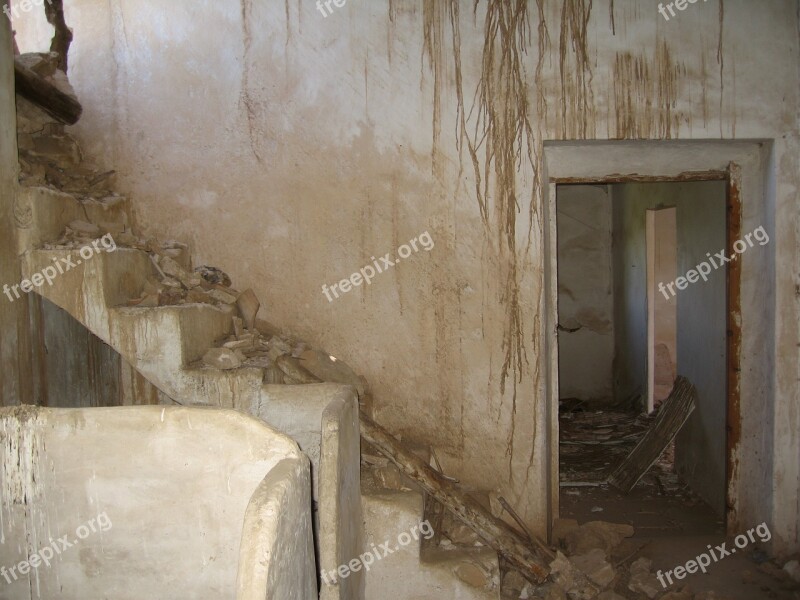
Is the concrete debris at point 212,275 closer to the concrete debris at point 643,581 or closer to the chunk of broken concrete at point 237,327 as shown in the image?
the chunk of broken concrete at point 237,327

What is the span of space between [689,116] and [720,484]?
7.29 ft

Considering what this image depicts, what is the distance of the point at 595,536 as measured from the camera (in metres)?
3.43

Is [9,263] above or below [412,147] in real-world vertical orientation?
below

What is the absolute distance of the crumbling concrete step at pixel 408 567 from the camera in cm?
281

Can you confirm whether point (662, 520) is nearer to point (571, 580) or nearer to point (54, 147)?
point (571, 580)

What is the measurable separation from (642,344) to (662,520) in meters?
2.88

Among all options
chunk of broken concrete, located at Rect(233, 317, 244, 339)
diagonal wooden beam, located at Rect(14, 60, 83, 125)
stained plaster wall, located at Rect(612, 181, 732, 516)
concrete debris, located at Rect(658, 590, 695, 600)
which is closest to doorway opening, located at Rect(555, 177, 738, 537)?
stained plaster wall, located at Rect(612, 181, 732, 516)

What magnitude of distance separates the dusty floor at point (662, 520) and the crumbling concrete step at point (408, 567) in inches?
32.1

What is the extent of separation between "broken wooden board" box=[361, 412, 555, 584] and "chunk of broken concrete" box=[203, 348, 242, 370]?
737 millimetres

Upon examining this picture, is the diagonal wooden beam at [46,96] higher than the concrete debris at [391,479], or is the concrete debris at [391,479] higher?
the diagonal wooden beam at [46,96]

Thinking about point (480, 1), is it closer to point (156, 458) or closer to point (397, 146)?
point (397, 146)

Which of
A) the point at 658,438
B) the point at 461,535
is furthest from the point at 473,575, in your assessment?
the point at 658,438

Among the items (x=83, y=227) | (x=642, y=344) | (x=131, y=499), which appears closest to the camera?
(x=131, y=499)

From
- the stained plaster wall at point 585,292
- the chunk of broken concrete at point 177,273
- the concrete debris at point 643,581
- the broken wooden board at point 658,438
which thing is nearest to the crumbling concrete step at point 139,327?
the chunk of broken concrete at point 177,273
